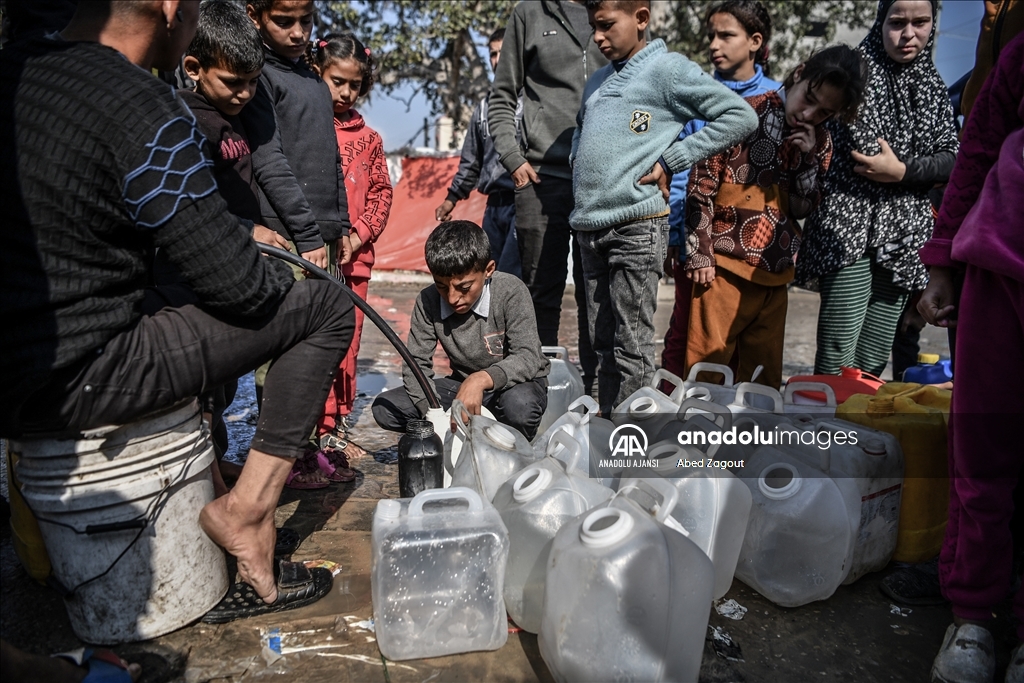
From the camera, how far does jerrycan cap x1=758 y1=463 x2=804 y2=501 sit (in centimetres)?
220

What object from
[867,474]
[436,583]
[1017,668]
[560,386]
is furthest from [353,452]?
[1017,668]

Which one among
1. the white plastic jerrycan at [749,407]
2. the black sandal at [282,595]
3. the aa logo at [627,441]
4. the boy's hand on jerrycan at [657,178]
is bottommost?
the black sandal at [282,595]

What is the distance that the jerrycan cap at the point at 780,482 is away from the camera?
2.20 meters

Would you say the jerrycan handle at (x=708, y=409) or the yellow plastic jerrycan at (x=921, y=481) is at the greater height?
the jerrycan handle at (x=708, y=409)

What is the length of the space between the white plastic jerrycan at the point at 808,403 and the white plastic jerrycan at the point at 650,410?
17.5 inches

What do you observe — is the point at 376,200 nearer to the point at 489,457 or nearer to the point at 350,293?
the point at 350,293

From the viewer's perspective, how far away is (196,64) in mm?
2518

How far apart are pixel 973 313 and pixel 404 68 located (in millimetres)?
11572

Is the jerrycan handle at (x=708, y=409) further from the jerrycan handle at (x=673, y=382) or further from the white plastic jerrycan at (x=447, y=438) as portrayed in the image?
the white plastic jerrycan at (x=447, y=438)

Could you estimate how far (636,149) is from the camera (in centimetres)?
304

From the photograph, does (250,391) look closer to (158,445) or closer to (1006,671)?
(158,445)

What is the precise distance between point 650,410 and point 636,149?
3.81ft

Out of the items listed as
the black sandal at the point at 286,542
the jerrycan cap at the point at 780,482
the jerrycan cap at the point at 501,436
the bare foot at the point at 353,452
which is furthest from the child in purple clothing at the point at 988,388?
the bare foot at the point at 353,452

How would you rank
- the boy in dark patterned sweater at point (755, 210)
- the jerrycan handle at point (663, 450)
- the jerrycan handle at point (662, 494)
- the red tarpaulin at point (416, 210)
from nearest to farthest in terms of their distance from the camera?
1. the jerrycan handle at point (662, 494)
2. the jerrycan handle at point (663, 450)
3. the boy in dark patterned sweater at point (755, 210)
4. the red tarpaulin at point (416, 210)
